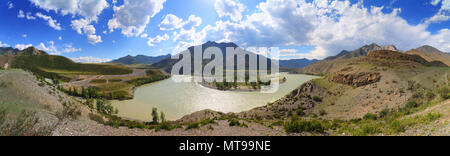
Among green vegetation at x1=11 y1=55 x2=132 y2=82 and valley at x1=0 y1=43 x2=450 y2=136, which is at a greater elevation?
green vegetation at x1=11 y1=55 x2=132 y2=82

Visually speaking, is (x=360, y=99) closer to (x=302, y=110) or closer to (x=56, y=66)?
(x=302, y=110)

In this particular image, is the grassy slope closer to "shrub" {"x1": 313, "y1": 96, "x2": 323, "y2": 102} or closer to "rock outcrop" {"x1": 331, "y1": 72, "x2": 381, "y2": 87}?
"shrub" {"x1": 313, "y1": 96, "x2": 323, "y2": 102}

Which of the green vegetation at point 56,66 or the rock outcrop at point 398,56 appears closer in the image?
the rock outcrop at point 398,56

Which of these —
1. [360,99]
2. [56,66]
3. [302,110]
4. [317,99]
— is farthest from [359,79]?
[56,66]

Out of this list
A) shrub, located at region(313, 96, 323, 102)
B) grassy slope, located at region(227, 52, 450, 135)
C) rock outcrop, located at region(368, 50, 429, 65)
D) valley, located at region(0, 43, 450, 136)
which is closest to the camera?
valley, located at region(0, 43, 450, 136)

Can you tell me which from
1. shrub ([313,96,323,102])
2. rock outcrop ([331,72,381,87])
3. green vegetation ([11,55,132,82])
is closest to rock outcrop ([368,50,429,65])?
rock outcrop ([331,72,381,87])

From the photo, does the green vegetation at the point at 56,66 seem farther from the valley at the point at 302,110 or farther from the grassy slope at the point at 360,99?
the grassy slope at the point at 360,99

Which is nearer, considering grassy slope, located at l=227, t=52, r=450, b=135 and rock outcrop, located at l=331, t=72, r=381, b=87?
grassy slope, located at l=227, t=52, r=450, b=135

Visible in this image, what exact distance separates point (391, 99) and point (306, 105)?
396 inches

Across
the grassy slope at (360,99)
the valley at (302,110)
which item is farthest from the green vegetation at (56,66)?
the grassy slope at (360,99)

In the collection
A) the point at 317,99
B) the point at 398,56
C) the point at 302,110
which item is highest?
the point at 398,56

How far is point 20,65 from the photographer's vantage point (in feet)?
273

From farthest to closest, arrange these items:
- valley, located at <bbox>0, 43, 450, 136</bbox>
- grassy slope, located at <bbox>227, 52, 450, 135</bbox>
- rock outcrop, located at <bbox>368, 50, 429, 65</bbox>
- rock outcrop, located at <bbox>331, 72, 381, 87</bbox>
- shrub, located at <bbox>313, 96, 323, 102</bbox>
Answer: rock outcrop, located at <bbox>368, 50, 429, 65</bbox>
shrub, located at <bbox>313, 96, 323, 102</bbox>
rock outcrop, located at <bbox>331, 72, 381, 87</bbox>
grassy slope, located at <bbox>227, 52, 450, 135</bbox>
valley, located at <bbox>0, 43, 450, 136</bbox>
